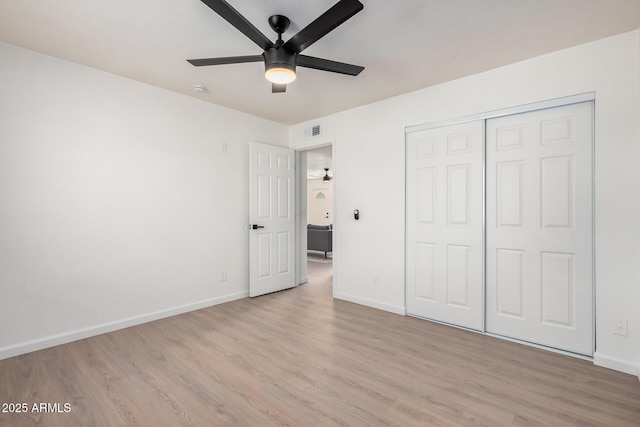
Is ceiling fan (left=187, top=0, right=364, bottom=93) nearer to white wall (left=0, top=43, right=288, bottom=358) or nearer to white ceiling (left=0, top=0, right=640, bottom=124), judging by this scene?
white ceiling (left=0, top=0, right=640, bottom=124)

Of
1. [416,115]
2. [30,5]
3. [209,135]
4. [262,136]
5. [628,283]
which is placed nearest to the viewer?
[30,5]

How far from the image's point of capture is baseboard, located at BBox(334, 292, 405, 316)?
3550 millimetres

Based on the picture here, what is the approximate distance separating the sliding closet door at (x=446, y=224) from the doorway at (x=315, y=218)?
121cm

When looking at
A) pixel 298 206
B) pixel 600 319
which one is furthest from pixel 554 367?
pixel 298 206

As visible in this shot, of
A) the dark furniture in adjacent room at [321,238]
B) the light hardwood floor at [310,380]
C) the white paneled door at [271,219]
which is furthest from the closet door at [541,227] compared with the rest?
the dark furniture in adjacent room at [321,238]

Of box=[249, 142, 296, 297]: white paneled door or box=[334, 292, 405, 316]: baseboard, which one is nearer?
box=[334, 292, 405, 316]: baseboard

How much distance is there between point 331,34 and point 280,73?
0.59 m

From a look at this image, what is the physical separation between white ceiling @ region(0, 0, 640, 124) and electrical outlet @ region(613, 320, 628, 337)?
2224 millimetres

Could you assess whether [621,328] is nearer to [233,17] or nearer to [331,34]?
[331,34]

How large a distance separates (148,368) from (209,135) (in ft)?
8.84

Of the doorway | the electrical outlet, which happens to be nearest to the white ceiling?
the doorway

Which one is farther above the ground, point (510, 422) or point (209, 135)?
point (209, 135)

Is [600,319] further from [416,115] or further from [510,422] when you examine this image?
[416,115]

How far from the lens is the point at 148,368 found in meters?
2.31
